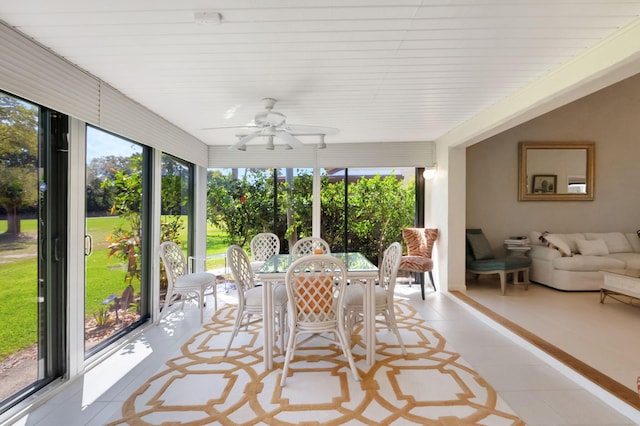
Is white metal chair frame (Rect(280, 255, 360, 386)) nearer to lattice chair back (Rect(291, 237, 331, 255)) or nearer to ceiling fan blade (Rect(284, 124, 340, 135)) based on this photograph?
ceiling fan blade (Rect(284, 124, 340, 135))

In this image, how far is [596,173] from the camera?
539 cm

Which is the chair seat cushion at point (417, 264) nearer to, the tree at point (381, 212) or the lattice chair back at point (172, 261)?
the tree at point (381, 212)

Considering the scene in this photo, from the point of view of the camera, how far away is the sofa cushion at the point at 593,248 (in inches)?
188

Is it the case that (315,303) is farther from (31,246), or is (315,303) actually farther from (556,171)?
(556,171)

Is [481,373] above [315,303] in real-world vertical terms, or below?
below

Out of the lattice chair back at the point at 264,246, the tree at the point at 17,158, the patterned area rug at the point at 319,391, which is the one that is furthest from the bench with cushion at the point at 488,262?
the tree at the point at 17,158

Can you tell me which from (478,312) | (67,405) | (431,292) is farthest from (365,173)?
(67,405)

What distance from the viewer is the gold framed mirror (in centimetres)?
526

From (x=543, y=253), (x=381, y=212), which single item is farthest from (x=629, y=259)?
(x=381, y=212)

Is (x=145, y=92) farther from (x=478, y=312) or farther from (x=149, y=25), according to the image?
(x=478, y=312)

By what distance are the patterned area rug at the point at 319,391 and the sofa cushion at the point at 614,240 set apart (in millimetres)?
→ 4158

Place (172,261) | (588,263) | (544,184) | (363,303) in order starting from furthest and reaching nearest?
(544,184), (588,263), (172,261), (363,303)

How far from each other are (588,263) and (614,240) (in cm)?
117

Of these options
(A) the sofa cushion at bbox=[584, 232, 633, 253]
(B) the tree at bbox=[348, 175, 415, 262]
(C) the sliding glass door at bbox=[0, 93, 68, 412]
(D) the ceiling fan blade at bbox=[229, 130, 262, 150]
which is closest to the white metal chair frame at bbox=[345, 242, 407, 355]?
(D) the ceiling fan blade at bbox=[229, 130, 262, 150]
